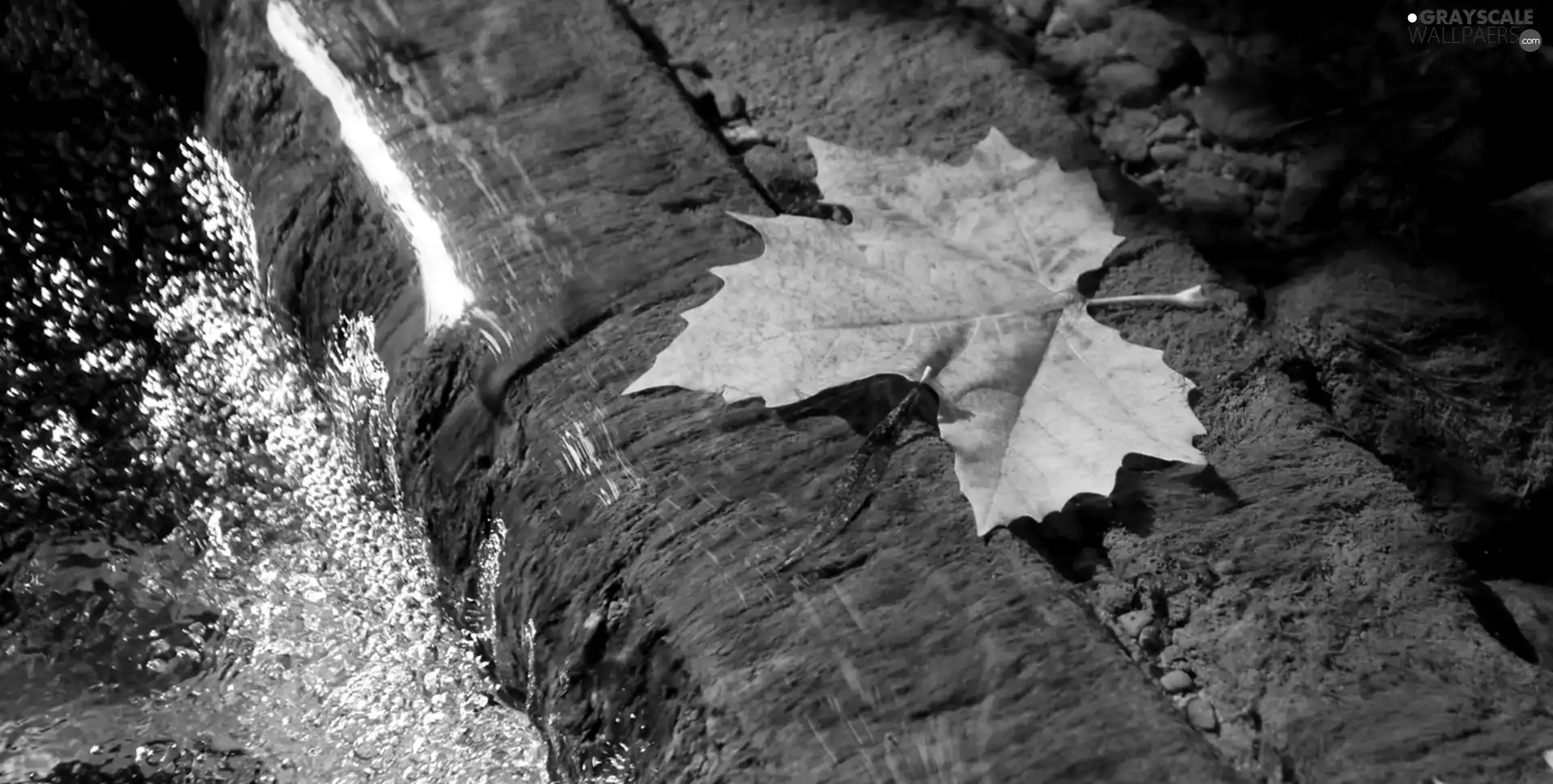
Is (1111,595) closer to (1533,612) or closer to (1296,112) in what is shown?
(1533,612)

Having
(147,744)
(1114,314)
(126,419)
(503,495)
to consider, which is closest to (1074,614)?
(1114,314)

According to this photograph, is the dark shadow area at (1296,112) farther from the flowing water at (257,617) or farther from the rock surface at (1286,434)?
the flowing water at (257,617)

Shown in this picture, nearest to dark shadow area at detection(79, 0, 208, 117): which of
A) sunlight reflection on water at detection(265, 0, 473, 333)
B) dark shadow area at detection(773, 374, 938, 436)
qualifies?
sunlight reflection on water at detection(265, 0, 473, 333)

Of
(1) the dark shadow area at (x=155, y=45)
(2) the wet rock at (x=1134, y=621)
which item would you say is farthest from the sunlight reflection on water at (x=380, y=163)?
(2) the wet rock at (x=1134, y=621)

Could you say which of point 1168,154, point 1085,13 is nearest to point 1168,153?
point 1168,154

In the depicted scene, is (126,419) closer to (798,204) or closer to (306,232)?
(306,232)

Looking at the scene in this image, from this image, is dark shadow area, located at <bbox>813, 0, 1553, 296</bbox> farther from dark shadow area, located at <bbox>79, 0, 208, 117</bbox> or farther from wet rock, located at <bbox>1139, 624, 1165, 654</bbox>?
dark shadow area, located at <bbox>79, 0, 208, 117</bbox>
